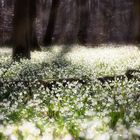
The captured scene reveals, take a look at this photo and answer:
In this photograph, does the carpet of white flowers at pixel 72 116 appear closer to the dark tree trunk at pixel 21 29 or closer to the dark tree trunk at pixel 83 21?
the dark tree trunk at pixel 21 29

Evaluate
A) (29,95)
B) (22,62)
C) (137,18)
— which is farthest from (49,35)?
(29,95)

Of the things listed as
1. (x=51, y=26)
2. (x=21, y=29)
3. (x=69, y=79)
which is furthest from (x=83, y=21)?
(x=69, y=79)

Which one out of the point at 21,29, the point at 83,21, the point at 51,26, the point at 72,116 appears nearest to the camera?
the point at 72,116

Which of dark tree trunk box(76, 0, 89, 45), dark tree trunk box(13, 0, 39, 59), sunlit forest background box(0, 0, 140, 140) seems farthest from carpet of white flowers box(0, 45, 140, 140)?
dark tree trunk box(76, 0, 89, 45)

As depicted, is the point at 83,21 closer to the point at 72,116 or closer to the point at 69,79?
the point at 69,79

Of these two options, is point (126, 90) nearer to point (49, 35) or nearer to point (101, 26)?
point (49, 35)

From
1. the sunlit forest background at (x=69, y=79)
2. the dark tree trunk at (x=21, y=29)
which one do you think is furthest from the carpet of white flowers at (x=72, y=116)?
the dark tree trunk at (x=21, y=29)

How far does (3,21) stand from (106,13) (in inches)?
502

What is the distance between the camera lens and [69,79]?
→ 12.7 m

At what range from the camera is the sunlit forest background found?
20.7 ft

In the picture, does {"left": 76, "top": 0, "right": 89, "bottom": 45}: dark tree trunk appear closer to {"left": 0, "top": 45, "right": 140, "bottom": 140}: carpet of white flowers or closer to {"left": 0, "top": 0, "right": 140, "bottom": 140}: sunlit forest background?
{"left": 0, "top": 0, "right": 140, "bottom": 140}: sunlit forest background

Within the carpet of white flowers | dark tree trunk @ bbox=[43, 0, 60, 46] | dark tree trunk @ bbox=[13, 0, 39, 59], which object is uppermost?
the carpet of white flowers

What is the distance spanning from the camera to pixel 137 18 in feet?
110

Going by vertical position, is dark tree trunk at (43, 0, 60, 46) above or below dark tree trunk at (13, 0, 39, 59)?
below
